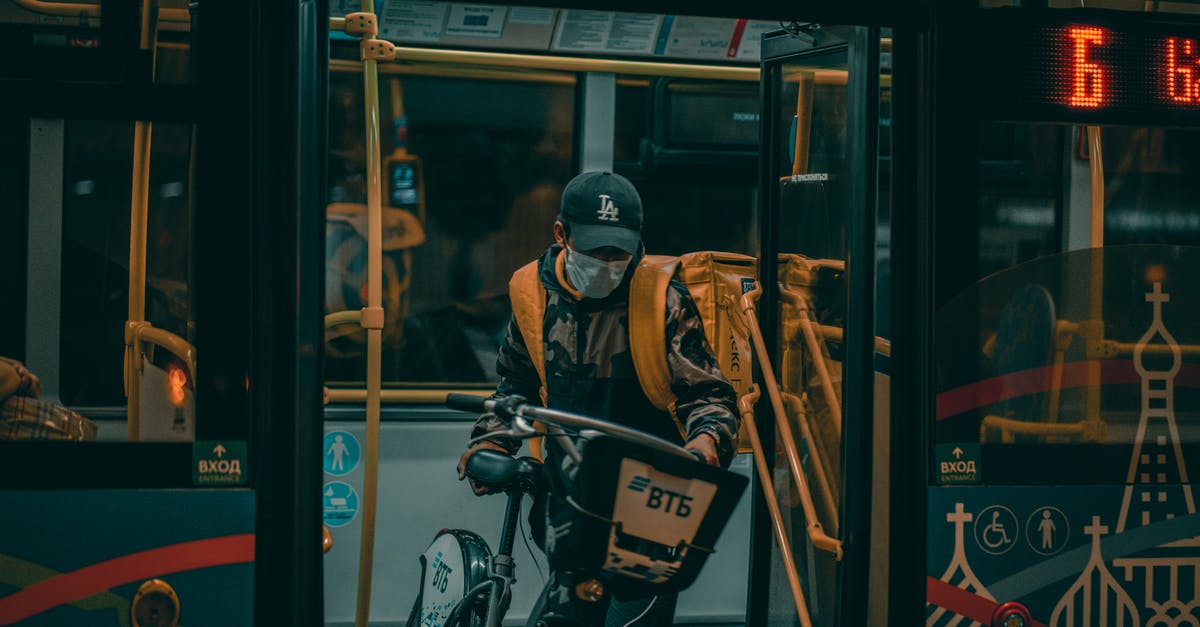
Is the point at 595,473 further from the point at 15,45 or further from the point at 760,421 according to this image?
the point at 15,45

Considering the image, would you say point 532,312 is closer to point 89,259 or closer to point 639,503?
point 639,503

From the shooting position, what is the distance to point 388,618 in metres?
4.73

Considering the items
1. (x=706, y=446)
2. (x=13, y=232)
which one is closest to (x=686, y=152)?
(x=706, y=446)

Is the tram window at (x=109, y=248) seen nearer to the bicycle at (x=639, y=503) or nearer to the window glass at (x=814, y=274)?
the bicycle at (x=639, y=503)

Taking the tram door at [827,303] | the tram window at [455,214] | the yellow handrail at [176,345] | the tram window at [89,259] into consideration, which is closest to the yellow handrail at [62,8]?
the tram window at [89,259]

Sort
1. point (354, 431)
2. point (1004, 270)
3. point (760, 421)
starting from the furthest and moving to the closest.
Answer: point (354, 431)
point (760, 421)
point (1004, 270)

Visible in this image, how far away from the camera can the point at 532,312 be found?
3.33 meters

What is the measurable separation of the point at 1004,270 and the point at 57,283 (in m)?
2.13

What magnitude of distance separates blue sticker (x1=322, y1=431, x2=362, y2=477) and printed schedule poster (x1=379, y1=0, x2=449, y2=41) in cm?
158

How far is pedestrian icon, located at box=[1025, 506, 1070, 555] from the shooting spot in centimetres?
287

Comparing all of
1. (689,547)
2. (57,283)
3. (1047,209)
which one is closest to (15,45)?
(57,283)

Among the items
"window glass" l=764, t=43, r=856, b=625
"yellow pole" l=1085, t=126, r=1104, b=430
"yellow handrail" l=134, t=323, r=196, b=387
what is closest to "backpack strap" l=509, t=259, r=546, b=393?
"window glass" l=764, t=43, r=856, b=625

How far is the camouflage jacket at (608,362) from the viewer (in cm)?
318

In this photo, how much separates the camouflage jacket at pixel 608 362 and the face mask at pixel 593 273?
0.03m
